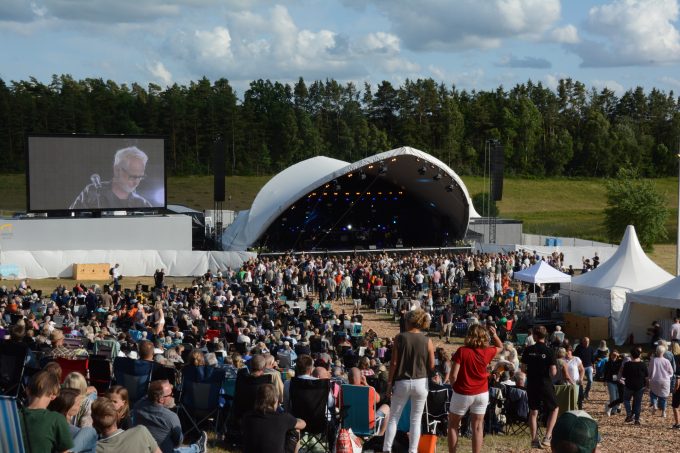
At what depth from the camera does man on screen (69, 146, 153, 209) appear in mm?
30797

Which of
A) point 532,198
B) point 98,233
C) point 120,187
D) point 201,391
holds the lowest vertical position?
point 201,391

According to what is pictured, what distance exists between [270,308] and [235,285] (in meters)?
4.80

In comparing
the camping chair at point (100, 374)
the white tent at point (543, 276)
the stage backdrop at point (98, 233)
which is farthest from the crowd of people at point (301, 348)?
the stage backdrop at point (98, 233)

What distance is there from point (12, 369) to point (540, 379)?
540 centimetres

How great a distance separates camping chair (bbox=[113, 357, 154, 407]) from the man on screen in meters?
23.4

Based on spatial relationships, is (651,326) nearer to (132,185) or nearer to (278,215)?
(278,215)

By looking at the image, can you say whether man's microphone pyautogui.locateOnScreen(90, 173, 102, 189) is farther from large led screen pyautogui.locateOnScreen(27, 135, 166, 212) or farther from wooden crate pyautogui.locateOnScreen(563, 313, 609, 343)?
wooden crate pyautogui.locateOnScreen(563, 313, 609, 343)

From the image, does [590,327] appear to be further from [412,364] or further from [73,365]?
[412,364]

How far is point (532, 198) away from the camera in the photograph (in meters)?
70.2

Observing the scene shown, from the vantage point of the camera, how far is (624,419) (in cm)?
1095

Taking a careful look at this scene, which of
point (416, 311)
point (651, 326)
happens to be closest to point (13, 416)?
point (416, 311)

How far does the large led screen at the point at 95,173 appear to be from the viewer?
30078 mm

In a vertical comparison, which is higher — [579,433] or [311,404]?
[579,433]

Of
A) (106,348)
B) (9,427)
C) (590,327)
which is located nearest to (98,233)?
(590,327)
